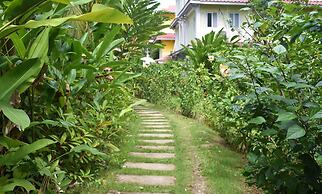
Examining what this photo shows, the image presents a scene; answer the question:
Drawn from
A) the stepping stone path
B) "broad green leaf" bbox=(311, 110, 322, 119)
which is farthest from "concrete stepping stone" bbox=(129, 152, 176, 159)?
"broad green leaf" bbox=(311, 110, 322, 119)

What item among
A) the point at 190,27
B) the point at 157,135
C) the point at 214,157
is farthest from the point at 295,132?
the point at 190,27

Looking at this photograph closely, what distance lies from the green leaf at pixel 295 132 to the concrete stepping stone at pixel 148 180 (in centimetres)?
208

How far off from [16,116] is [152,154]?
3.64 m

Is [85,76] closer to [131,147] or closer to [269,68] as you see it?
[269,68]

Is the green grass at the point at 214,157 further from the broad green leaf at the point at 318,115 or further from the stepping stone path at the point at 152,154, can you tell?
the broad green leaf at the point at 318,115

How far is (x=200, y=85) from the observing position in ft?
28.9

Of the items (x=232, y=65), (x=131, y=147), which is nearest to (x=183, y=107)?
(x=131, y=147)

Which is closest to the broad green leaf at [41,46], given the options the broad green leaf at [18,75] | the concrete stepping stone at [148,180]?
the broad green leaf at [18,75]

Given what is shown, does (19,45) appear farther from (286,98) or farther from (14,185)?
(286,98)

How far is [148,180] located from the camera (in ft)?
12.9

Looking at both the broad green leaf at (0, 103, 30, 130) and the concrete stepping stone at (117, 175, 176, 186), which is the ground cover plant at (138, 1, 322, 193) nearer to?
the broad green leaf at (0, 103, 30, 130)

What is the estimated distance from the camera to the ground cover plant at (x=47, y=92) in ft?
4.91

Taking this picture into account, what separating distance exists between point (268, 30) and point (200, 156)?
8.02 ft

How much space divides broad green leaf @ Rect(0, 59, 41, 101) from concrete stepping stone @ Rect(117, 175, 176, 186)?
2.40 metres
